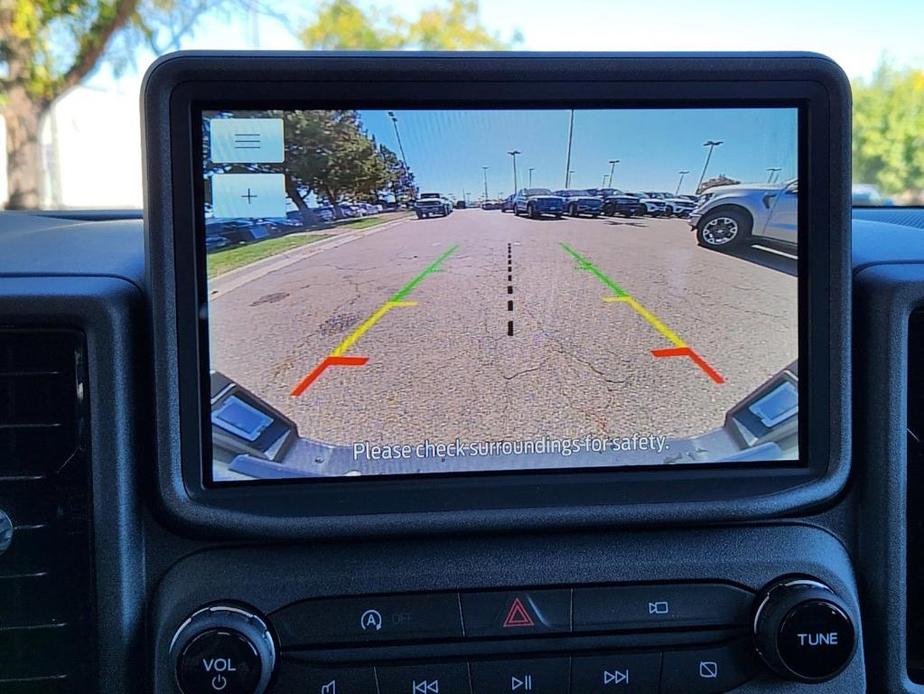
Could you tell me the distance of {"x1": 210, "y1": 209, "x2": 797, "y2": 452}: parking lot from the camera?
4.97 ft

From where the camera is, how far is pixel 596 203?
5.14 feet

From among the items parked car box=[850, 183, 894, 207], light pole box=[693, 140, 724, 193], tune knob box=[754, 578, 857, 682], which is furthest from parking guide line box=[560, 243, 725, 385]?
parked car box=[850, 183, 894, 207]

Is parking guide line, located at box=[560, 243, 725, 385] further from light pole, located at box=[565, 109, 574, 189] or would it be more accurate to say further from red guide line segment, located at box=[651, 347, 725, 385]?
light pole, located at box=[565, 109, 574, 189]

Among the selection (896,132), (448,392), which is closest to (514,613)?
(448,392)

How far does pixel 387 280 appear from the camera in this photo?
153 centimetres

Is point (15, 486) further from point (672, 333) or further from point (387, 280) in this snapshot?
point (672, 333)

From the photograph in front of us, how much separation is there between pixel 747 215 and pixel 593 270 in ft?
0.94

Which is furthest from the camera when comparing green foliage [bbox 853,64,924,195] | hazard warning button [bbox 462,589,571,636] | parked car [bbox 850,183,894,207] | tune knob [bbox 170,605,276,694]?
parked car [bbox 850,183,894,207]

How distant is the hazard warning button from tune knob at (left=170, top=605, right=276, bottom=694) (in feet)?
1.11

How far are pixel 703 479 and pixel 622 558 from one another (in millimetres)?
197

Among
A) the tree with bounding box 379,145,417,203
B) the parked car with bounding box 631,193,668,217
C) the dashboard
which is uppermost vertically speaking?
the tree with bounding box 379,145,417,203

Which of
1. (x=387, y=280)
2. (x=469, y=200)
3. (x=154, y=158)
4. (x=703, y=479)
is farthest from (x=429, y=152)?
(x=703, y=479)

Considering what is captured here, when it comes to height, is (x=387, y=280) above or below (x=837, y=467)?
above

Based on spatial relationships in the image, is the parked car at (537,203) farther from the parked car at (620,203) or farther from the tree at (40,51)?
the tree at (40,51)
